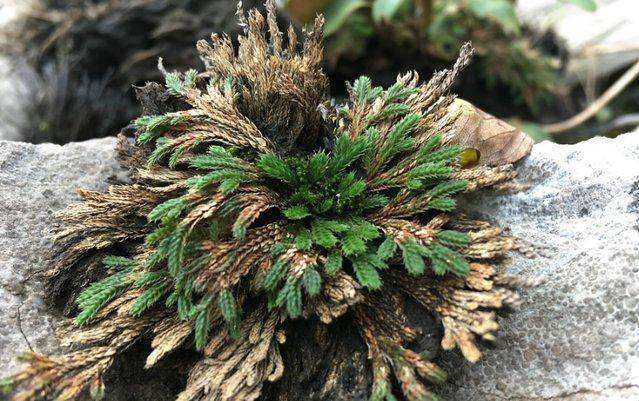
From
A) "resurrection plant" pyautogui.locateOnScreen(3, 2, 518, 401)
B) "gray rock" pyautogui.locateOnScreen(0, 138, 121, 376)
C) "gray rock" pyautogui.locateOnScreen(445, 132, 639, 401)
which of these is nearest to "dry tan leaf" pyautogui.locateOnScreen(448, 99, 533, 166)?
"resurrection plant" pyautogui.locateOnScreen(3, 2, 518, 401)

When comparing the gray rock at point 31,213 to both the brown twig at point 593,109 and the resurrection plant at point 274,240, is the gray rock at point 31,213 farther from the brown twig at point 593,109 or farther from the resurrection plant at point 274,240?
the brown twig at point 593,109

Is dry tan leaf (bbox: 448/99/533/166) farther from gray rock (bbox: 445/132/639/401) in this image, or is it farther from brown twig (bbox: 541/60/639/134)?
brown twig (bbox: 541/60/639/134)

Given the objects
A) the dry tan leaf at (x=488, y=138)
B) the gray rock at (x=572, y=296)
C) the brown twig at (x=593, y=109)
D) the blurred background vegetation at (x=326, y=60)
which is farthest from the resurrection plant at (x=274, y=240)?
the brown twig at (x=593, y=109)

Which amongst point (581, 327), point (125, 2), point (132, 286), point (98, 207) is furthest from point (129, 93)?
point (581, 327)

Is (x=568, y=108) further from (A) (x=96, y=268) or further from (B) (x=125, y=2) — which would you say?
(A) (x=96, y=268)

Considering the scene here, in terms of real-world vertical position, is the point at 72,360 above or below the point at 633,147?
above

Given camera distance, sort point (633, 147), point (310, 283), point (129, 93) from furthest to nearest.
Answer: point (129, 93), point (633, 147), point (310, 283)
